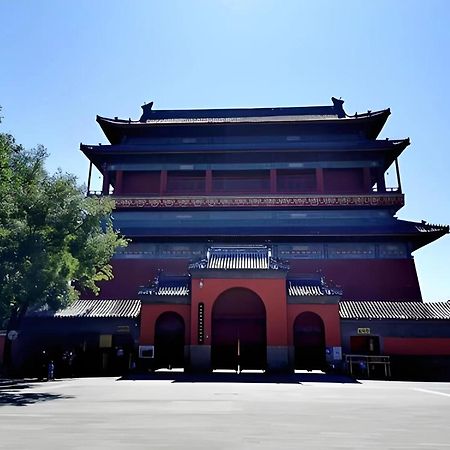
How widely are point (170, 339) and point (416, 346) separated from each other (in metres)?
11.9

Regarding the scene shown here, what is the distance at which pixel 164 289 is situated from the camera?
21.8 m

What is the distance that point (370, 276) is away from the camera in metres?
25.9

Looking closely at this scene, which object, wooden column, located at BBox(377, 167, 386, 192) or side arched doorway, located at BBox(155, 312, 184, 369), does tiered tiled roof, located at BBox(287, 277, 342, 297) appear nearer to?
side arched doorway, located at BBox(155, 312, 184, 369)

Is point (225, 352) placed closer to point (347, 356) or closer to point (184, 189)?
point (347, 356)

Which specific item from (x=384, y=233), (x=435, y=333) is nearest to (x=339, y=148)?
(x=384, y=233)

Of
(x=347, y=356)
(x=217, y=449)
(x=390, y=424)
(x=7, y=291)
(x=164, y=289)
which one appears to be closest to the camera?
(x=217, y=449)

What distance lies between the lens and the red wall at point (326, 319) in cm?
2038

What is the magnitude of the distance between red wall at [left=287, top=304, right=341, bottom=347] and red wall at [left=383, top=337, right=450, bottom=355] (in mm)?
2408

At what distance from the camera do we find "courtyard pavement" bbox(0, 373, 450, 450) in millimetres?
5961

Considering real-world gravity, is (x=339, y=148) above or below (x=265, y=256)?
above

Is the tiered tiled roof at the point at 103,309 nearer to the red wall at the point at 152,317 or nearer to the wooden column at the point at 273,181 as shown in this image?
the red wall at the point at 152,317

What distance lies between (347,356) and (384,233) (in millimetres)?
8920

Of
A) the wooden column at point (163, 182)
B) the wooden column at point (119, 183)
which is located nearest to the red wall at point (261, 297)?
the wooden column at point (163, 182)

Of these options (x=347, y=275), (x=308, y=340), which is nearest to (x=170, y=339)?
(x=308, y=340)
